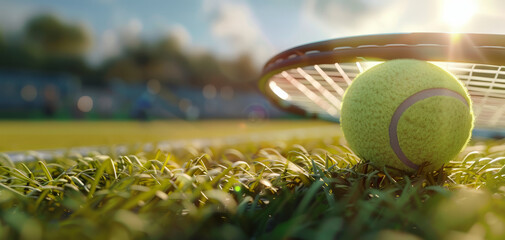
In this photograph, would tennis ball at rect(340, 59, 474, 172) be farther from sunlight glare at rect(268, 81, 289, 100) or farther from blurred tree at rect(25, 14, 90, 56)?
blurred tree at rect(25, 14, 90, 56)

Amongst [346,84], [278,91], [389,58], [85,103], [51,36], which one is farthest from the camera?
[51,36]

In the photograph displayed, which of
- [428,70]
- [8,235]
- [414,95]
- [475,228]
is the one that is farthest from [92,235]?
[428,70]

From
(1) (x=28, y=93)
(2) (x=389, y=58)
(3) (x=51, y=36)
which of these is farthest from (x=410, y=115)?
(3) (x=51, y=36)

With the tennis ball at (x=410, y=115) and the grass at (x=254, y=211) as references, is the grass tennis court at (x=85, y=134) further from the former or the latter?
the tennis ball at (x=410, y=115)

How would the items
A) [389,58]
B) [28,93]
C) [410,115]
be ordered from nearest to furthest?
[410,115] → [389,58] → [28,93]

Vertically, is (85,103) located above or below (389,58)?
below

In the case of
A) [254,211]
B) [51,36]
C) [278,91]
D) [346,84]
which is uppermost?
[51,36]

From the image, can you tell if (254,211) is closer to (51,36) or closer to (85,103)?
(85,103)

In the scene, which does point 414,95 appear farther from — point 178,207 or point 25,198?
point 25,198
